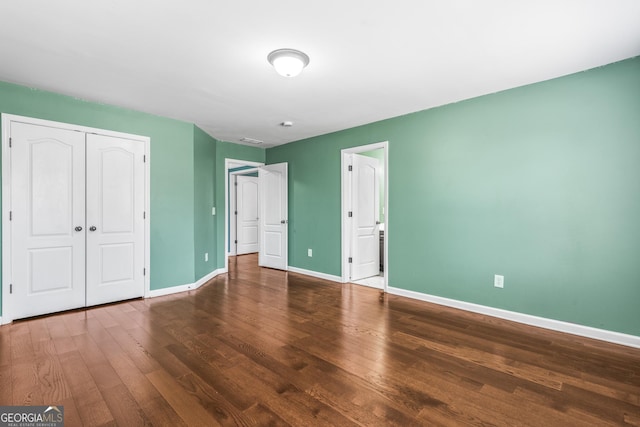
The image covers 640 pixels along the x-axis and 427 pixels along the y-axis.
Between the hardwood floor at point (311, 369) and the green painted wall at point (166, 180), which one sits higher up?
the green painted wall at point (166, 180)

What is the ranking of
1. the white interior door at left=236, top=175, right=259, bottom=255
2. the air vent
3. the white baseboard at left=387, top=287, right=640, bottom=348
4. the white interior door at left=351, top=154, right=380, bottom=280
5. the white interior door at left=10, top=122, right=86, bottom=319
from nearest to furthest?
the white baseboard at left=387, top=287, right=640, bottom=348, the white interior door at left=10, top=122, right=86, bottom=319, the white interior door at left=351, top=154, right=380, bottom=280, the air vent, the white interior door at left=236, top=175, right=259, bottom=255

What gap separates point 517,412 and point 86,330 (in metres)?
3.64

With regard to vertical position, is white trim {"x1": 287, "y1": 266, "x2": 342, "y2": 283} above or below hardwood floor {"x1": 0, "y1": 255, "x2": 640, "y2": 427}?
above

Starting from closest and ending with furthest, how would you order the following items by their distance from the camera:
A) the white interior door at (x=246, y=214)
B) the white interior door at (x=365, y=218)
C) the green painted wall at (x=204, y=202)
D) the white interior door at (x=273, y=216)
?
the green painted wall at (x=204, y=202)
the white interior door at (x=365, y=218)
the white interior door at (x=273, y=216)
the white interior door at (x=246, y=214)

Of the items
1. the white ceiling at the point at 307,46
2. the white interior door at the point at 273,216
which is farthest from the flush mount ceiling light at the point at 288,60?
the white interior door at the point at 273,216

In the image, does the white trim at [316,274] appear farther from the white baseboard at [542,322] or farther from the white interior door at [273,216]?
the white baseboard at [542,322]

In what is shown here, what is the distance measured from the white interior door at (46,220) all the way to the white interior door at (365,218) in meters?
3.70

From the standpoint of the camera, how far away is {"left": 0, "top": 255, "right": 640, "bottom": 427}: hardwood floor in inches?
67.9

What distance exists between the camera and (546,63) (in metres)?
2.67

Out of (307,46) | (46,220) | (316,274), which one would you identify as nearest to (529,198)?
(307,46)

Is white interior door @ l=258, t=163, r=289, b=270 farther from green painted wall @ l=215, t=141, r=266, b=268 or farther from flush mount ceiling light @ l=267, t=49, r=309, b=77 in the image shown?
flush mount ceiling light @ l=267, t=49, r=309, b=77

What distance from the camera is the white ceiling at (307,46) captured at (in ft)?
6.45

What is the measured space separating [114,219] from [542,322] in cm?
503

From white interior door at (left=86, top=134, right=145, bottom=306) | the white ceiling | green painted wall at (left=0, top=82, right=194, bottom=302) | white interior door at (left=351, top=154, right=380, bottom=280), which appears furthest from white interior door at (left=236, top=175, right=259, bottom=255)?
the white ceiling
